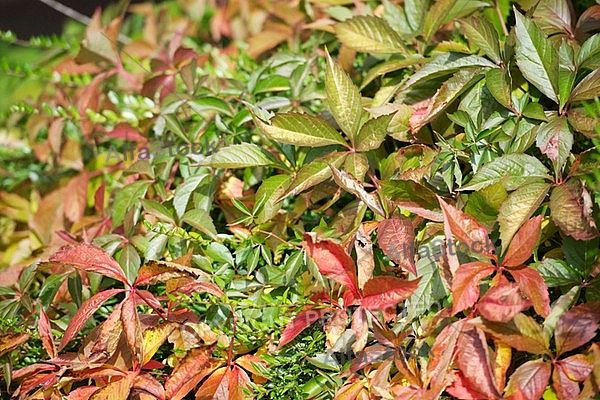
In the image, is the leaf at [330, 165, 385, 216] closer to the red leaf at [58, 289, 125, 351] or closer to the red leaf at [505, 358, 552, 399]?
the red leaf at [505, 358, 552, 399]

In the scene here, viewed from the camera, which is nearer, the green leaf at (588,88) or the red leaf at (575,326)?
the red leaf at (575,326)

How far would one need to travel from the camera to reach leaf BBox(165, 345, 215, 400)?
101cm

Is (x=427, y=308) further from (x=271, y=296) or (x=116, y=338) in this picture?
(x=116, y=338)

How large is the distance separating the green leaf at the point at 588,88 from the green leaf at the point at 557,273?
264 mm

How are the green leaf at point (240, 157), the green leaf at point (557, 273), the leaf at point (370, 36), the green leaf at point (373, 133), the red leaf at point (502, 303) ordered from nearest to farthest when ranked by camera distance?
the red leaf at point (502, 303) < the green leaf at point (557, 273) < the green leaf at point (373, 133) < the green leaf at point (240, 157) < the leaf at point (370, 36)

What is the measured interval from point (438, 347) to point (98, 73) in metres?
1.35

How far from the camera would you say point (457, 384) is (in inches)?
35.0

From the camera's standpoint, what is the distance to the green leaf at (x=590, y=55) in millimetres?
1015

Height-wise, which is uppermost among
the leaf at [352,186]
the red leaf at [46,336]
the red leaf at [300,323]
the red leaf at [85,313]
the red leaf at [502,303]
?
the leaf at [352,186]

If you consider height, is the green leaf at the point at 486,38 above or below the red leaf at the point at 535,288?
above

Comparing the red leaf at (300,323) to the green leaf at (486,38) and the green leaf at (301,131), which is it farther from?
the green leaf at (486,38)

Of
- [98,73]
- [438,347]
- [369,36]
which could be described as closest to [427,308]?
[438,347]

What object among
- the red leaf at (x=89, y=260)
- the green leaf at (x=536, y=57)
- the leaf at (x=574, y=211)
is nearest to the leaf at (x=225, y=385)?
the red leaf at (x=89, y=260)

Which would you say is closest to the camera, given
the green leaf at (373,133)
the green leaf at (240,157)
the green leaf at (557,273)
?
the green leaf at (557,273)
